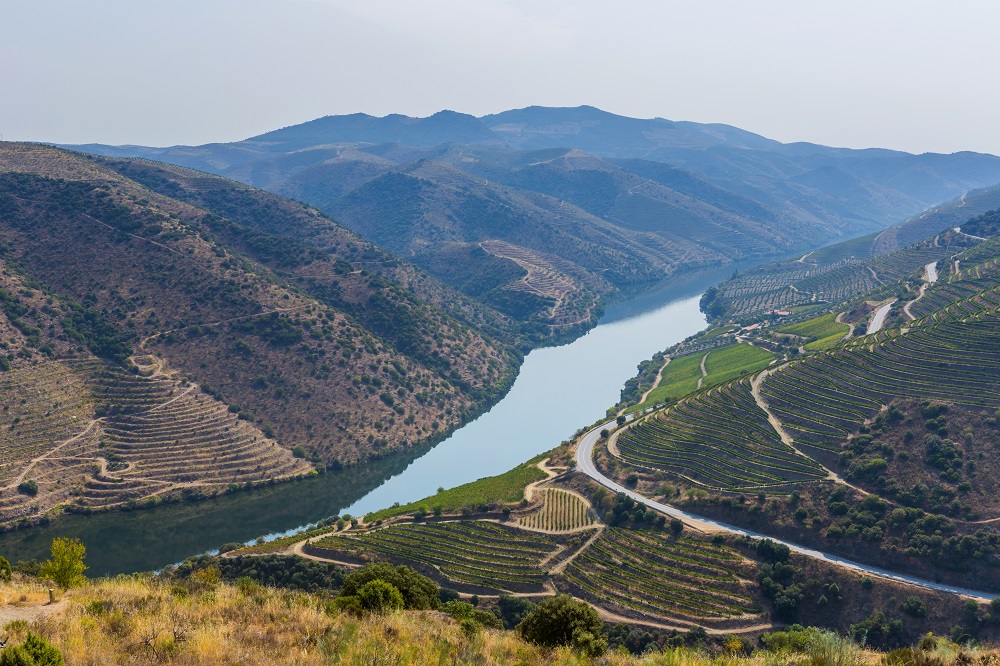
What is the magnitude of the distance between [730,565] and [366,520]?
29.9m

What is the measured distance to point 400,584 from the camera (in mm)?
30797

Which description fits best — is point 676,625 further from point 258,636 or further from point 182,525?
point 182,525

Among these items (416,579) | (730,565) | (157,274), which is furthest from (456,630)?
(157,274)

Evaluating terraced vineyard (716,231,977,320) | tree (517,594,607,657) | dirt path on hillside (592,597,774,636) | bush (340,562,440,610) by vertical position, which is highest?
terraced vineyard (716,231,977,320)

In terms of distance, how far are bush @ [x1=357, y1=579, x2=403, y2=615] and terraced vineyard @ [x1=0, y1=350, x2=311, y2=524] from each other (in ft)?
173

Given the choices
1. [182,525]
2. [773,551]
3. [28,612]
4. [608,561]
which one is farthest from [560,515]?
[28,612]

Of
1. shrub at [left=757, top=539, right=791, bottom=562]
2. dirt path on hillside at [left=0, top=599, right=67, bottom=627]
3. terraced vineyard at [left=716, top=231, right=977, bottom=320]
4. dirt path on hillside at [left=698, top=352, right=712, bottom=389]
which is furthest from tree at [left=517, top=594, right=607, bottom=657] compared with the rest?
terraced vineyard at [left=716, top=231, right=977, bottom=320]

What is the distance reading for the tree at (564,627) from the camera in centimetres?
2283

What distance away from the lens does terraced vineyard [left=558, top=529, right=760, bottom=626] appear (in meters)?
44.7

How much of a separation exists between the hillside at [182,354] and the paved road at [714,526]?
26.8 meters

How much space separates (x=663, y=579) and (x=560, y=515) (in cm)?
1171

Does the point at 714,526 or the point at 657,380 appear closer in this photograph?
the point at 714,526

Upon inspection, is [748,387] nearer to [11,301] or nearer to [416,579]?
[416,579]

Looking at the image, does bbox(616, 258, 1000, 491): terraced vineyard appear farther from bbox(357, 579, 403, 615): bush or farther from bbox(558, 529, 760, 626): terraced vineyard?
bbox(357, 579, 403, 615): bush
